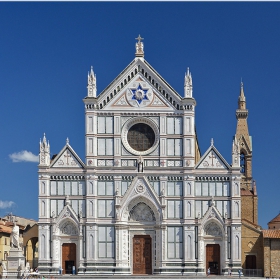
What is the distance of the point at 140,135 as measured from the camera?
201 ft

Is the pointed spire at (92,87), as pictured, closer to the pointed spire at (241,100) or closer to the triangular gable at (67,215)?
the triangular gable at (67,215)

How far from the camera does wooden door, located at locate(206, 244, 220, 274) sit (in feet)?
197

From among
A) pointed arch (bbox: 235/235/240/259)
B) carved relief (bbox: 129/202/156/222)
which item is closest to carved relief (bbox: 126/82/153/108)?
carved relief (bbox: 129/202/156/222)

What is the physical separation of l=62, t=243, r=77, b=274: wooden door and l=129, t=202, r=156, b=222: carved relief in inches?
207

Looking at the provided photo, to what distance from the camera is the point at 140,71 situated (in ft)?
202

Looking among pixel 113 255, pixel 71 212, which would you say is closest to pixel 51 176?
pixel 71 212

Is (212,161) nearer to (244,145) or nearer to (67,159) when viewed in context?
(67,159)

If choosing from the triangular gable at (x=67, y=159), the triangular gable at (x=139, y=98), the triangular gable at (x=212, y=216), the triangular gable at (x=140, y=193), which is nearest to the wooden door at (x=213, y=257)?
the triangular gable at (x=212, y=216)

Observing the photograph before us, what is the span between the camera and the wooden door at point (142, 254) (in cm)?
6019

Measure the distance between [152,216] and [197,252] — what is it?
180 inches

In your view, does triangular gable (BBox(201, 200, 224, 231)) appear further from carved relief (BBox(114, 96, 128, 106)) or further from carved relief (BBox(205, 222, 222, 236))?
carved relief (BBox(114, 96, 128, 106))

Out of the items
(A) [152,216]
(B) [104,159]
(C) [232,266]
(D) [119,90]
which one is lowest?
(C) [232,266]

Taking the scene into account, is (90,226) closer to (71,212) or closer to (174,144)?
(71,212)

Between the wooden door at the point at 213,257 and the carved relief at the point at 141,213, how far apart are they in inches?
200
